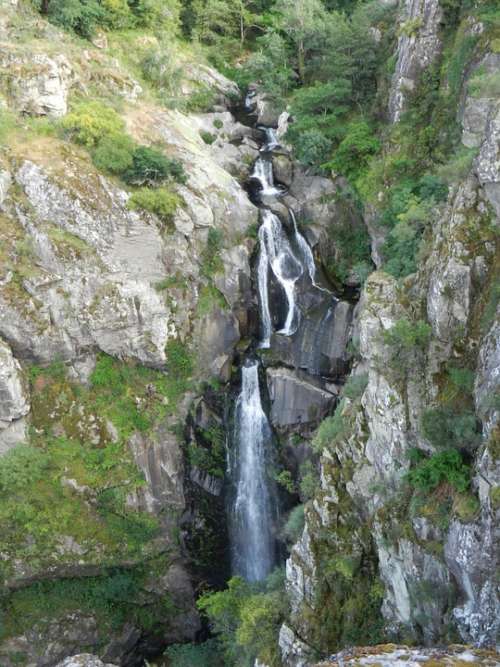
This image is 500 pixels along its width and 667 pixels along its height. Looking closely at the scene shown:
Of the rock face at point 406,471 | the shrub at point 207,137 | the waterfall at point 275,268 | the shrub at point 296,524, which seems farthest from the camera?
the shrub at point 207,137

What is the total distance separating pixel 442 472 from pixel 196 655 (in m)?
15.4

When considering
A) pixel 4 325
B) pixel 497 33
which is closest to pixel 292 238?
pixel 497 33

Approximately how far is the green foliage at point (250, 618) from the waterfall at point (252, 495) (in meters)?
2.44

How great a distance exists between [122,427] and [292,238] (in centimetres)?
1224

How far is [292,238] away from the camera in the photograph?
27.8m

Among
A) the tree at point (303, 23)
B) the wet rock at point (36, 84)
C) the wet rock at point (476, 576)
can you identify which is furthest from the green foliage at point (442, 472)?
the tree at point (303, 23)

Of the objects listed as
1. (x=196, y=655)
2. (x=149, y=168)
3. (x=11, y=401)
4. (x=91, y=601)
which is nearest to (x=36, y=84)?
(x=149, y=168)

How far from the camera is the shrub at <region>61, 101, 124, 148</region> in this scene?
81.3 ft

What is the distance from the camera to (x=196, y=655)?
75.5 feet

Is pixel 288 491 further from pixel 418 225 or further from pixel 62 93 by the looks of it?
pixel 62 93

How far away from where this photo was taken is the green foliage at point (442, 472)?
42.3ft

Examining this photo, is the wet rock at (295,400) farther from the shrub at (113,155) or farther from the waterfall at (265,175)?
the shrub at (113,155)

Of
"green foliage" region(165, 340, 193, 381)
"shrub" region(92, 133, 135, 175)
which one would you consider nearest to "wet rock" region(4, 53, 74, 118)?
"shrub" region(92, 133, 135, 175)

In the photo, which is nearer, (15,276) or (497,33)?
(497,33)
